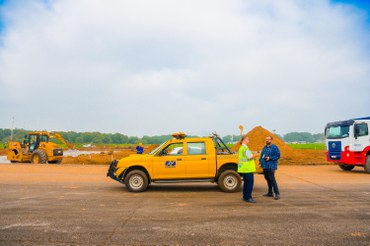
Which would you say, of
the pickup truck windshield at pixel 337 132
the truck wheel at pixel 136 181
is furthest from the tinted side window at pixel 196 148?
the pickup truck windshield at pixel 337 132

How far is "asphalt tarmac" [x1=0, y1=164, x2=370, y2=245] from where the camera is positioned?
4.96m

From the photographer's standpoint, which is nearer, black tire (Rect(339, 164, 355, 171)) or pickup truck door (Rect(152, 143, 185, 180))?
pickup truck door (Rect(152, 143, 185, 180))

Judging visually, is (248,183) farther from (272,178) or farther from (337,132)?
(337,132)

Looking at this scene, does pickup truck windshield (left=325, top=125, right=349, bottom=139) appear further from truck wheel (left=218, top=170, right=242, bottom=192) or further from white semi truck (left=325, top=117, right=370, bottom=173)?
truck wheel (left=218, top=170, right=242, bottom=192)

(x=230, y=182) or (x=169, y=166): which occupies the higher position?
(x=169, y=166)

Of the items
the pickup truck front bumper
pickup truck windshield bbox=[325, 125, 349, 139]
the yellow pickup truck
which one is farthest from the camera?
pickup truck windshield bbox=[325, 125, 349, 139]

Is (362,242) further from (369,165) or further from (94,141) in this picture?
(94,141)

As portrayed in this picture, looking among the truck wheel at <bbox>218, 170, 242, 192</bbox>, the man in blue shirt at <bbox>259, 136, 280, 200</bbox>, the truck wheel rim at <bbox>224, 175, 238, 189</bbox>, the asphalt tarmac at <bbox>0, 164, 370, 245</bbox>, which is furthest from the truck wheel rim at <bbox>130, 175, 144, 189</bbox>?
the man in blue shirt at <bbox>259, 136, 280, 200</bbox>

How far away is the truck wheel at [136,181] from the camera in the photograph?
31.4 feet

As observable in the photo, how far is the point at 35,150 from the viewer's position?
74.1 ft

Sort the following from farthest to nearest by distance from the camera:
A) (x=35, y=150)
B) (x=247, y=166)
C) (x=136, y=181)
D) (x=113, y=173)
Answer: (x=35, y=150) < (x=113, y=173) < (x=136, y=181) < (x=247, y=166)

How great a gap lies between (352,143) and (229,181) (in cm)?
950

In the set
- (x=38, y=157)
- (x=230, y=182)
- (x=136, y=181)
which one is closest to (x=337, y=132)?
(x=230, y=182)

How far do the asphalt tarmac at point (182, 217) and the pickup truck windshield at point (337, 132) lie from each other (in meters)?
6.64
